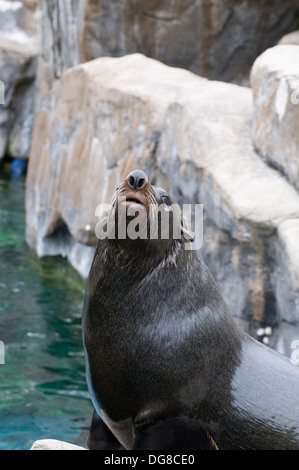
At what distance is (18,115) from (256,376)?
1307 cm

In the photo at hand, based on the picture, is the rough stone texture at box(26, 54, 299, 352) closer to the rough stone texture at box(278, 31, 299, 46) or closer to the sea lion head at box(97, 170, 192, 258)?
the sea lion head at box(97, 170, 192, 258)

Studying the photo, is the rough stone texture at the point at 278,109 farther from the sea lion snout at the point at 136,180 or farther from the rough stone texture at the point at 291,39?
the rough stone texture at the point at 291,39

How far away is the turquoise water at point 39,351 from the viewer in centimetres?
450

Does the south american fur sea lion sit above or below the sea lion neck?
below

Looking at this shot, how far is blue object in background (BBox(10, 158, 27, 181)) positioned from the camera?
1469 cm

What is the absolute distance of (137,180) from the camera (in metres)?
2.62

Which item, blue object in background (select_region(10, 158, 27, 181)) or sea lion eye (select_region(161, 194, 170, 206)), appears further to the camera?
blue object in background (select_region(10, 158, 27, 181))

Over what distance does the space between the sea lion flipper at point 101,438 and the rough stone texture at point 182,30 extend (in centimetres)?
884

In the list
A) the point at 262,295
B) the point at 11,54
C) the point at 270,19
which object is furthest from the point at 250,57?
the point at 262,295

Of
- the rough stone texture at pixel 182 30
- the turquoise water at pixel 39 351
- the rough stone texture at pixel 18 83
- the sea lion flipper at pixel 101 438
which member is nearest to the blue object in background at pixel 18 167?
the rough stone texture at pixel 18 83

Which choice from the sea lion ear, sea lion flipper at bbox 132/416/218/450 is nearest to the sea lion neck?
the sea lion ear

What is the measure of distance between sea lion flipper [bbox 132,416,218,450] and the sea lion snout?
944 mm

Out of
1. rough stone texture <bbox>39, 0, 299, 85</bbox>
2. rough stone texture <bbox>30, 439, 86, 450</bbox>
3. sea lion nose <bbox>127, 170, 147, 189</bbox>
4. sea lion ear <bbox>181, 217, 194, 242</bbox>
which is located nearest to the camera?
sea lion nose <bbox>127, 170, 147, 189</bbox>
